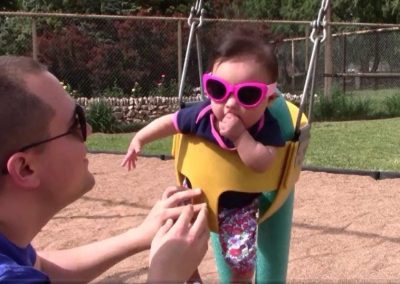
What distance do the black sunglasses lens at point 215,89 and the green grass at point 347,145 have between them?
5.40 m

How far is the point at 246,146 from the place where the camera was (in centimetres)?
249

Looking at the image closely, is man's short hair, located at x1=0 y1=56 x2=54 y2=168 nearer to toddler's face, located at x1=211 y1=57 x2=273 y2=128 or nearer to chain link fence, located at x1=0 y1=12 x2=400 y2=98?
toddler's face, located at x1=211 y1=57 x2=273 y2=128

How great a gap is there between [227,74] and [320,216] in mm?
2993

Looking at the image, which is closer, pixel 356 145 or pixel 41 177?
pixel 41 177

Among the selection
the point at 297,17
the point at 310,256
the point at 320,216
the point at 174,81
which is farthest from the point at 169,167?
the point at 297,17

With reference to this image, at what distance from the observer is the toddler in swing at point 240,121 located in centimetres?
247

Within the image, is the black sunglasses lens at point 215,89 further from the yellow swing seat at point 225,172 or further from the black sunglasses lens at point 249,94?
the yellow swing seat at point 225,172

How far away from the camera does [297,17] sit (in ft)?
93.9

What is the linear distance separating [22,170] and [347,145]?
28.7 ft

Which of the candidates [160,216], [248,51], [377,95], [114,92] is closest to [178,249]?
[160,216]

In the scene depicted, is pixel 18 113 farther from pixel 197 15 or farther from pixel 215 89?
pixel 197 15

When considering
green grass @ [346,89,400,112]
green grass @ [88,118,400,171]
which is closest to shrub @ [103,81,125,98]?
green grass @ [88,118,400,171]

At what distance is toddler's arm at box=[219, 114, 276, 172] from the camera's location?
2477 millimetres

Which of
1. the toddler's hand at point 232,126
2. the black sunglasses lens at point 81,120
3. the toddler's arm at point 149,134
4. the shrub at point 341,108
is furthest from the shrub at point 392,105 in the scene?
the black sunglasses lens at point 81,120
